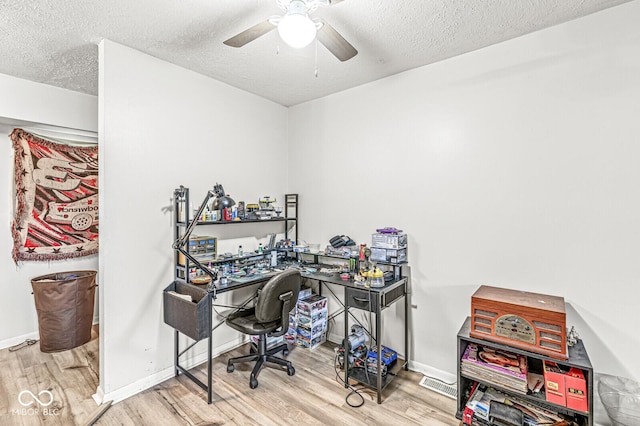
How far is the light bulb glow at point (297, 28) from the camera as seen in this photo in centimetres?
136

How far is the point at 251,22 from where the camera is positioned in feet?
6.39

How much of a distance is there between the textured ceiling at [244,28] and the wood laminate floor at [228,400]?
2.58 metres

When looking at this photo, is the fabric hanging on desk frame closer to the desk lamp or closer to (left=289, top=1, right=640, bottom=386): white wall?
the desk lamp

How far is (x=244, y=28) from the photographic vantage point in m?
2.01

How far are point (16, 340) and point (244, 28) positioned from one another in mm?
3819

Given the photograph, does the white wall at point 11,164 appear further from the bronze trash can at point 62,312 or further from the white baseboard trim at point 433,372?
the white baseboard trim at point 433,372

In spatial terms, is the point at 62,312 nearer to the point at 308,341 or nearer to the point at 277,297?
the point at 277,297

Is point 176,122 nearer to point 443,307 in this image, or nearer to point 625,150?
point 443,307

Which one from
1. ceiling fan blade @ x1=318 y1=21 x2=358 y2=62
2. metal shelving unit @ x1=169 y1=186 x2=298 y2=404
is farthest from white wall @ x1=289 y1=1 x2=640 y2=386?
metal shelving unit @ x1=169 y1=186 x2=298 y2=404

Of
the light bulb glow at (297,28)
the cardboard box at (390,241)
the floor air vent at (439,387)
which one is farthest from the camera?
the cardboard box at (390,241)

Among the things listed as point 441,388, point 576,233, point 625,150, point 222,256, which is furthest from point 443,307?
point 222,256

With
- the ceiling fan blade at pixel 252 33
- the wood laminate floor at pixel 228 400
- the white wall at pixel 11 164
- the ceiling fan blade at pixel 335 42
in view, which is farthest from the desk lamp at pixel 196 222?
the white wall at pixel 11 164

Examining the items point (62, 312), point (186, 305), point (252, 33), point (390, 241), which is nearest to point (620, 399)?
point (390, 241)

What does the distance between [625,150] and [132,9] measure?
3.10m
